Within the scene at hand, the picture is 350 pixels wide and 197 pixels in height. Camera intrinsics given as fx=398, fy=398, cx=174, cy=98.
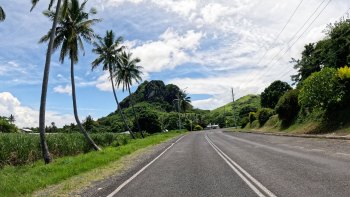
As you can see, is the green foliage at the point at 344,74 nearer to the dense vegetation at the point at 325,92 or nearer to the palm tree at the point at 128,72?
the dense vegetation at the point at 325,92

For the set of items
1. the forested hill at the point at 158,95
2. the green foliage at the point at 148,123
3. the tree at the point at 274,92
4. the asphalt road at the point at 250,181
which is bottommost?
the asphalt road at the point at 250,181

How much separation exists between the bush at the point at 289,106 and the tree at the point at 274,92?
43997mm

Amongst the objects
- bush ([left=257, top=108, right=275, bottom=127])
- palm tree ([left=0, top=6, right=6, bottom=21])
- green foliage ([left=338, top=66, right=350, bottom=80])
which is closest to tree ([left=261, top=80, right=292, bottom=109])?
bush ([left=257, top=108, right=275, bottom=127])

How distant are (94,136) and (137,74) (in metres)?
20.8

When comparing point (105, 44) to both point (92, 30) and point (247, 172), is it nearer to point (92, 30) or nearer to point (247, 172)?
point (92, 30)

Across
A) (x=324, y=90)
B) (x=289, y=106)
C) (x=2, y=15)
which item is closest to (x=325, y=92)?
(x=324, y=90)

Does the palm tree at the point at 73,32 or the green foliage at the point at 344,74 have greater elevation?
the palm tree at the point at 73,32

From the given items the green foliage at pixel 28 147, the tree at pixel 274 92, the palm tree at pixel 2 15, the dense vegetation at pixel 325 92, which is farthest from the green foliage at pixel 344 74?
the tree at pixel 274 92

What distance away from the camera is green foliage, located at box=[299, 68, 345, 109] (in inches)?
1178

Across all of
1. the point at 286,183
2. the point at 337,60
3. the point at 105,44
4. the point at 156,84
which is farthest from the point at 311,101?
the point at 156,84

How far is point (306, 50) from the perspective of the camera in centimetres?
6294

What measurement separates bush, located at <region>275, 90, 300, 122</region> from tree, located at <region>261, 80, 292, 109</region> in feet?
144

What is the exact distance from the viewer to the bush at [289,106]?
42.6 meters

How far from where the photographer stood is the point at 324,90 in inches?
1195
